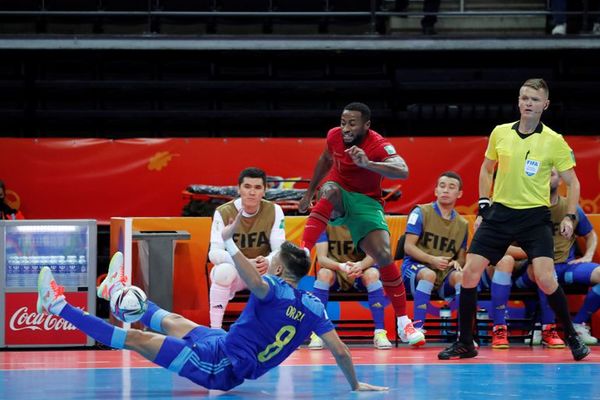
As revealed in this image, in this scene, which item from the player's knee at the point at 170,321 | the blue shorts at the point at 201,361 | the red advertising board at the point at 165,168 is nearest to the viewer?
the blue shorts at the point at 201,361

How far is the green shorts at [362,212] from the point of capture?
321 inches

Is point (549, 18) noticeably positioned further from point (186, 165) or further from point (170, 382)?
point (170, 382)

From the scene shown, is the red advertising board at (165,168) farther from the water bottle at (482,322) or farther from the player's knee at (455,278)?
the player's knee at (455,278)

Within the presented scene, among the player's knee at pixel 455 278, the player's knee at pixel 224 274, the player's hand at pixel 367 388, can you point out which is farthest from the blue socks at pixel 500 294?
the player's hand at pixel 367 388

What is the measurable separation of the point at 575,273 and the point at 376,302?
1.98 m

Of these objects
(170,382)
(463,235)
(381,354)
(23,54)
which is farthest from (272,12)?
(170,382)

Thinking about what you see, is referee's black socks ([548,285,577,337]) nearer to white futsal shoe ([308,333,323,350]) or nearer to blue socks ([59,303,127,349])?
white futsal shoe ([308,333,323,350])

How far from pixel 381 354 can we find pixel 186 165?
459cm

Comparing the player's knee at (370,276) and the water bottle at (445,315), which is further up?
the player's knee at (370,276)

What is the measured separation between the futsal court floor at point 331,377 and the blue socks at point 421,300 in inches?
16.9

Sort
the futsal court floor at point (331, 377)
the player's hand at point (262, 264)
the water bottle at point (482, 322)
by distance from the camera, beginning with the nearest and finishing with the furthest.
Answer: the futsal court floor at point (331, 377), the player's hand at point (262, 264), the water bottle at point (482, 322)

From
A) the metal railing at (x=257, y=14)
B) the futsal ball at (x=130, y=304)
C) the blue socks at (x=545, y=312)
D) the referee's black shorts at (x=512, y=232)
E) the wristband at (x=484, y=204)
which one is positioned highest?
the metal railing at (x=257, y=14)

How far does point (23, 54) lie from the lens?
544 inches

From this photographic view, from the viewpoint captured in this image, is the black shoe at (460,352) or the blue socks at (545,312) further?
the blue socks at (545,312)
